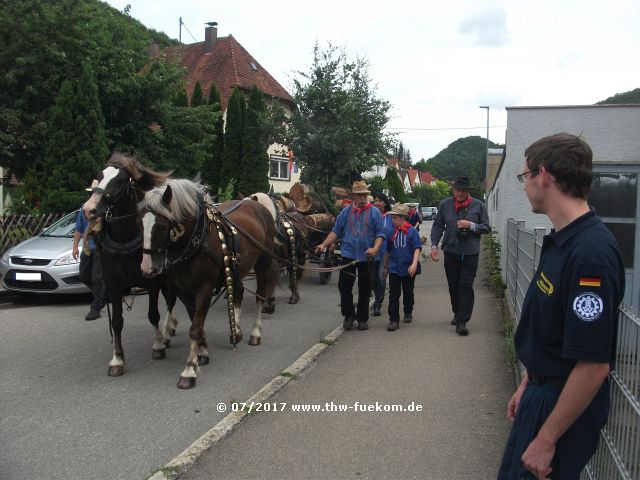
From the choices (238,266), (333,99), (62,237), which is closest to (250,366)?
(238,266)

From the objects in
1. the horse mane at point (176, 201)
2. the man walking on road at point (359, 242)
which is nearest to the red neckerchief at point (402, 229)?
the man walking on road at point (359, 242)

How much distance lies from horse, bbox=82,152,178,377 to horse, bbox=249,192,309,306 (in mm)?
2637

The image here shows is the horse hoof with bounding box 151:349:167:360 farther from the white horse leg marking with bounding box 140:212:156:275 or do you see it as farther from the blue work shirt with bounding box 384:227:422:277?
the blue work shirt with bounding box 384:227:422:277

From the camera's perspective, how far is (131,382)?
17.9ft

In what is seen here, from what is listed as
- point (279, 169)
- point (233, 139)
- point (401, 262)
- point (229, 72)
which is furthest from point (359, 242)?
point (229, 72)

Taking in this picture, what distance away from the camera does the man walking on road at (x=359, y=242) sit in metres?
7.67

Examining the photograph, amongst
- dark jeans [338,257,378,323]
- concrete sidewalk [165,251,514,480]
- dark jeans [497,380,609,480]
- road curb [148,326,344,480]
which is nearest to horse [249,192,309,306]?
dark jeans [338,257,378,323]

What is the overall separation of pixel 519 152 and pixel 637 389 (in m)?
8.76

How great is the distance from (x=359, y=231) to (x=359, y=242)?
0.50ft

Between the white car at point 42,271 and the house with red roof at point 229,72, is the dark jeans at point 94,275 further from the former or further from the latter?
the house with red roof at point 229,72

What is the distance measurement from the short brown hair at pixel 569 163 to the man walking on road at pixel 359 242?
5.53 metres

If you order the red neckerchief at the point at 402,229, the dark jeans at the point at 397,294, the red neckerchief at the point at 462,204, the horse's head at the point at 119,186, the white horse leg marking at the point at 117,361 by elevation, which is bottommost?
the white horse leg marking at the point at 117,361

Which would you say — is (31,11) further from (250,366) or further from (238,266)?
(250,366)

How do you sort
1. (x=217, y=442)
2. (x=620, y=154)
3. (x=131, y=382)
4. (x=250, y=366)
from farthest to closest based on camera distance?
(x=620, y=154) < (x=250, y=366) < (x=131, y=382) < (x=217, y=442)
